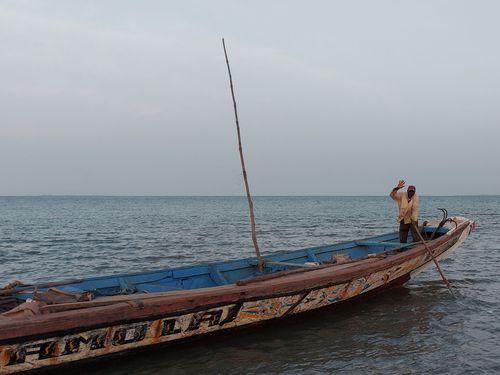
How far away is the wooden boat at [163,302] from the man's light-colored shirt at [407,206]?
826 millimetres

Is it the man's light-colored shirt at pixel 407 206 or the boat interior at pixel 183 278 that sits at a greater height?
the man's light-colored shirt at pixel 407 206

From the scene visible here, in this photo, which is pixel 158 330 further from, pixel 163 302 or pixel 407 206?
pixel 407 206

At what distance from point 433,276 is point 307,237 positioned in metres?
14.2

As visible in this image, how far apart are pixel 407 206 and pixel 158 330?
725 cm

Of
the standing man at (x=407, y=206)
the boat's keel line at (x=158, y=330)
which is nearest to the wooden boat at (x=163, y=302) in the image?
the boat's keel line at (x=158, y=330)

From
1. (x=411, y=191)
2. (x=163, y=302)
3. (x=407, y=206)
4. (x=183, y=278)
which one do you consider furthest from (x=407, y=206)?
(x=163, y=302)

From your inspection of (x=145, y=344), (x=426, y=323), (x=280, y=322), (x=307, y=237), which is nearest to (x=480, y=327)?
(x=426, y=323)

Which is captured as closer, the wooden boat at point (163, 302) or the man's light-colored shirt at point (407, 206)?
the wooden boat at point (163, 302)

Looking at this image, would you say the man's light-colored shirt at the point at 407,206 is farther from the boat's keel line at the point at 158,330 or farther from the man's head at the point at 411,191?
the boat's keel line at the point at 158,330

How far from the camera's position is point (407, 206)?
10773mm

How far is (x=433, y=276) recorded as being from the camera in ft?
42.4

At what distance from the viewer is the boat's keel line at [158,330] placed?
5117 mm

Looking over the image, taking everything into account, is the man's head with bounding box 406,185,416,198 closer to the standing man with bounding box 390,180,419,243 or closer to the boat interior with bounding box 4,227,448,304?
the standing man with bounding box 390,180,419,243

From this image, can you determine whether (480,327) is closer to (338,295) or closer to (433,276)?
(338,295)
